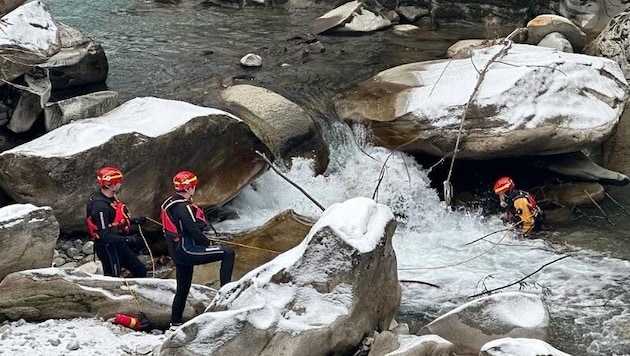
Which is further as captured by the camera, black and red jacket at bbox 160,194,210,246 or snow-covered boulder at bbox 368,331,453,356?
black and red jacket at bbox 160,194,210,246

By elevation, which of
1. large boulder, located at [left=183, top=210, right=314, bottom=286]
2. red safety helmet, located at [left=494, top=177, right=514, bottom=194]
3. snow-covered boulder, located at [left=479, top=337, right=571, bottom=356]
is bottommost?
large boulder, located at [left=183, top=210, right=314, bottom=286]

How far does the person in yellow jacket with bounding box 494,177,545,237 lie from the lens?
1016 centimetres

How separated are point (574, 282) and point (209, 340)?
5.11 meters

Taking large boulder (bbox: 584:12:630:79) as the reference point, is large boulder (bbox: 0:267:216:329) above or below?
below

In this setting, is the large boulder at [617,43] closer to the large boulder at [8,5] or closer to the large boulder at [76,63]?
the large boulder at [76,63]

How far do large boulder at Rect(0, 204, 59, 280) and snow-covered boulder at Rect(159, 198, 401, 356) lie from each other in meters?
2.10

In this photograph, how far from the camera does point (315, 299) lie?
245 inches

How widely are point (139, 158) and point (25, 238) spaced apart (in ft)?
7.31

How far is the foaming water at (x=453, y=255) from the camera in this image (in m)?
8.34

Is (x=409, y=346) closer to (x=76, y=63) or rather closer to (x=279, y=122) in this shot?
(x=279, y=122)

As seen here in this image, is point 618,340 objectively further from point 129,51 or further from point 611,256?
point 129,51

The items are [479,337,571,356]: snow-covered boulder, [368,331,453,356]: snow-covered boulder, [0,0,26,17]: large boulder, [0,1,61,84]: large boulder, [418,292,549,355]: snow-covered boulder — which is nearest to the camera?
[479,337,571,356]: snow-covered boulder

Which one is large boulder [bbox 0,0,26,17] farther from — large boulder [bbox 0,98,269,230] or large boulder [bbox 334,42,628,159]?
large boulder [bbox 334,42,628,159]

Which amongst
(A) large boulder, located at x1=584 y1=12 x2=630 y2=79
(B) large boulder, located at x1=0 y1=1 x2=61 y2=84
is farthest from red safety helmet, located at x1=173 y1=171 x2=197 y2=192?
(A) large boulder, located at x1=584 y1=12 x2=630 y2=79
